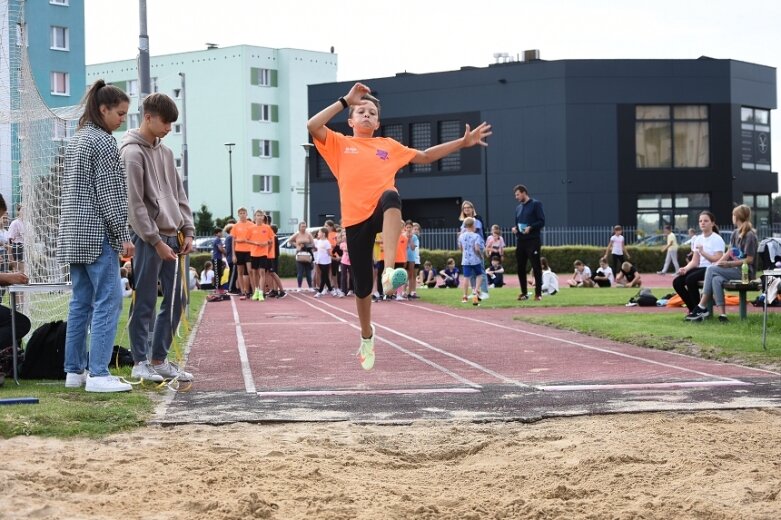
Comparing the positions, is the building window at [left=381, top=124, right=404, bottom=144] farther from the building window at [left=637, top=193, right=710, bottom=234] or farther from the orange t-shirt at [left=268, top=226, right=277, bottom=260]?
the orange t-shirt at [left=268, top=226, right=277, bottom=260]

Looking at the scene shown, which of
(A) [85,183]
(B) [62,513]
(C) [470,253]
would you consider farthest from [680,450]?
(C) [470,253]

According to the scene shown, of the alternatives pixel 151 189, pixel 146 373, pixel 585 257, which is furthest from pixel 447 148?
pixel 585 257

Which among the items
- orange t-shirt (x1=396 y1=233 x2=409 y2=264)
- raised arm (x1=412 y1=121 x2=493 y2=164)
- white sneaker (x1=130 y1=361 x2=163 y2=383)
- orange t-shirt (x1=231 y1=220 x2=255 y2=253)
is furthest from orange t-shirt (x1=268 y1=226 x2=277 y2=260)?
raised arm (x1=412 y1=121 x2=493 y2=164)

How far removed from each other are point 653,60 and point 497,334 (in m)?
36.9

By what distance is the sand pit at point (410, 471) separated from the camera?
4.22 meters

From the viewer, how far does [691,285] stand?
535 inches

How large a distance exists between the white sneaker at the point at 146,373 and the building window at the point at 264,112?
62.6 metres

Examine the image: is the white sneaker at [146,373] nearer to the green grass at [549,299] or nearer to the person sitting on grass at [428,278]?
the green grass at [549,299]

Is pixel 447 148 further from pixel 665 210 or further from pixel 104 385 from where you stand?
pixel 665 210

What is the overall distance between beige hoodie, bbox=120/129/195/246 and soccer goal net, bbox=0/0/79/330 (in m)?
2.84

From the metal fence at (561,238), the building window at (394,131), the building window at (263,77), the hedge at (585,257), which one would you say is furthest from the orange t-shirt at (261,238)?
the building window at (263,77)

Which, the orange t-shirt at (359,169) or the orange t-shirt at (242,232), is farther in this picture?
the orange t-shirt at (242,232)

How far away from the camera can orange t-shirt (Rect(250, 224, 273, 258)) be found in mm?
20688

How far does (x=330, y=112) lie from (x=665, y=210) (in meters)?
42.2
